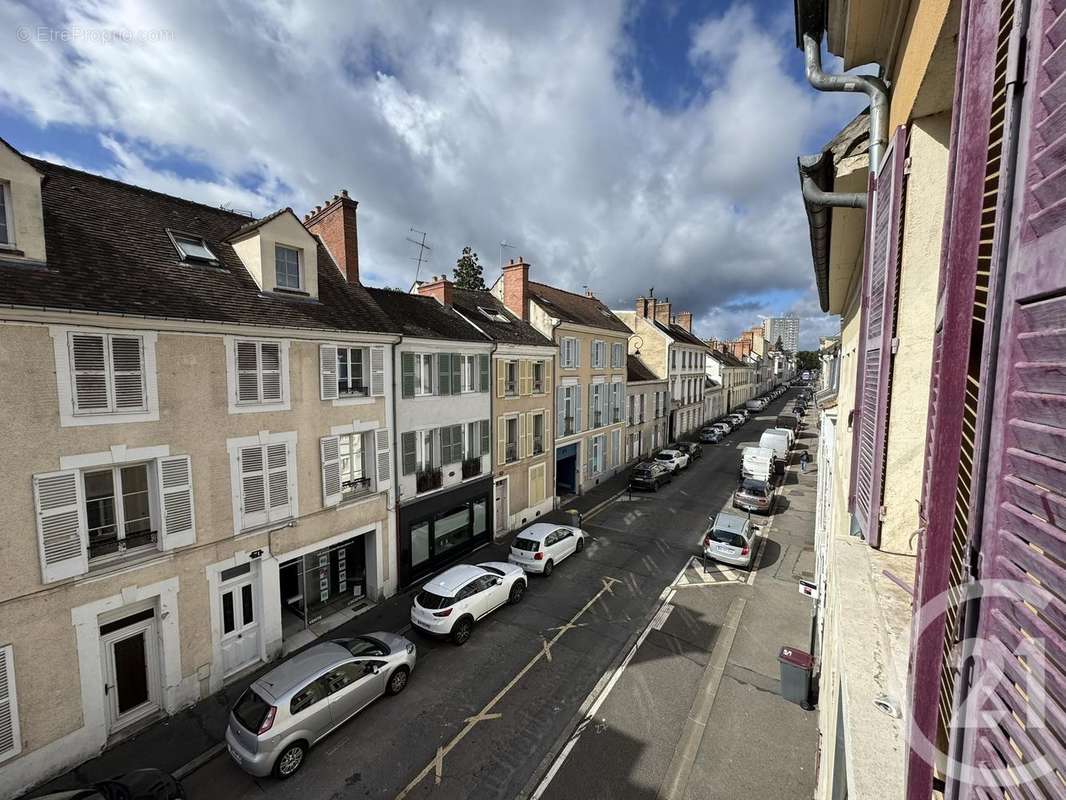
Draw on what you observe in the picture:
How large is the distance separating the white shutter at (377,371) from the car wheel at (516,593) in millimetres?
6765

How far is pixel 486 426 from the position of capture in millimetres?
17891

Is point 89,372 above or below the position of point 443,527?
above

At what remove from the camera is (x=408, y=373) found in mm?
14531

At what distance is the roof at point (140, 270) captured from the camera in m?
8.44

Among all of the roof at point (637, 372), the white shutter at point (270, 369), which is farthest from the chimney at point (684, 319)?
the white shutter at point (270, 369)

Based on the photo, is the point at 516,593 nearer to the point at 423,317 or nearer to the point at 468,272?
the point at 423,317

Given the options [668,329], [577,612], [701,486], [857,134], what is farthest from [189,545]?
[668,329]

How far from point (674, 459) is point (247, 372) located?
24111 mm

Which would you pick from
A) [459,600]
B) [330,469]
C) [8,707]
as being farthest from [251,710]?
[330,469]

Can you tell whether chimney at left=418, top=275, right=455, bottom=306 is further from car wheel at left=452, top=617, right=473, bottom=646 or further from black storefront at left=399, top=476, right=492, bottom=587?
car wheel at left=452, top=617, right=473, bottom=646

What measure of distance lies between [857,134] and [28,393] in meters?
11.7

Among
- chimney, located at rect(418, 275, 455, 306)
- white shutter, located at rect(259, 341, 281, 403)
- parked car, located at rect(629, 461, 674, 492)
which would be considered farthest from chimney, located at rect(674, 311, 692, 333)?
white shutter, located at rect(259, 341, 281, 403)

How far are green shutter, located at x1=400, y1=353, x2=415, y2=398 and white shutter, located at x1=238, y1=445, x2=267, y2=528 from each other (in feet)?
14.4

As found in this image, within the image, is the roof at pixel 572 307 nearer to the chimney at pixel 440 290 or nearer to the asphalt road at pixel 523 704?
the chimney at pixel 440 290
